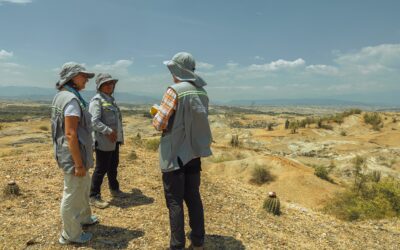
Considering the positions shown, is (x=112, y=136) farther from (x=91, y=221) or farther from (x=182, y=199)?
(x=182, y=199)

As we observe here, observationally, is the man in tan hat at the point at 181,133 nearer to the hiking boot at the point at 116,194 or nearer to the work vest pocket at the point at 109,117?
the work vest pocket at the point at 109,117

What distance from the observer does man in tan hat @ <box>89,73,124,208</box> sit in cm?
564

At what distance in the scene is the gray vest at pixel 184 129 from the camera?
391 centimetres

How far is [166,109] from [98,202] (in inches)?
112

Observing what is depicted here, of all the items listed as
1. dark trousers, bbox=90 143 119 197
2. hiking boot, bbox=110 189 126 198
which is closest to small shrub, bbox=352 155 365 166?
hiking boot, bbox=110 189 126 198

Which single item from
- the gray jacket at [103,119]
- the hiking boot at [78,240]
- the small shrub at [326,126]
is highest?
the gray jacket at [103,119]

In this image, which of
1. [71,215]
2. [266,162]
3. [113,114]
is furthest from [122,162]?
[266,162]

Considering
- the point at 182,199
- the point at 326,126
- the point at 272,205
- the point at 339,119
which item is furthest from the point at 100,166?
the point at 339,119

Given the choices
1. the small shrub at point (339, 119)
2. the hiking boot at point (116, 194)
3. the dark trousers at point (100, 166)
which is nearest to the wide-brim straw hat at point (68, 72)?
the dark trousers at point (100, 166)

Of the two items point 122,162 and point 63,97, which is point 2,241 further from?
point 122,162

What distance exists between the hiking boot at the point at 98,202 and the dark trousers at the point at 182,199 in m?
2.13

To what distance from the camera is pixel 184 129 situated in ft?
13.1

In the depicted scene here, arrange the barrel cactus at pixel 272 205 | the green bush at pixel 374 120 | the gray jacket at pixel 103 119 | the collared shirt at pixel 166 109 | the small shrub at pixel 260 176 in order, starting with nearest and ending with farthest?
the collared shirt at pixel 166 109 → the gray jacket at pixel 103 119 → the barrel cactus at pixel 272 205 → the small shrub at pixel 260 176 → the green bush at pixel 374 120

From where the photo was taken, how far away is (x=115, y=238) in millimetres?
4855
